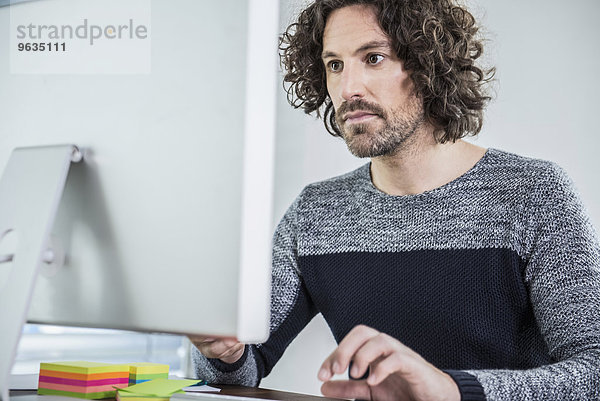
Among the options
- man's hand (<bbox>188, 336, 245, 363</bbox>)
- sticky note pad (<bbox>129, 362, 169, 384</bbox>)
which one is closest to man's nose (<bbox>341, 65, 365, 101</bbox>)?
man's hand (<bbox>188, 336, 245, 363</bbox>)

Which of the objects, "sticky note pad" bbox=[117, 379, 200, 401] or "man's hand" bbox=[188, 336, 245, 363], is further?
"man's hand" bbox=[188, 336, 245, 363]

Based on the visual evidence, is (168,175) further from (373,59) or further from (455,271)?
(373,59)

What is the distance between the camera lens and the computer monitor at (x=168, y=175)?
1.86ft

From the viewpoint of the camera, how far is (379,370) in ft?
2.14

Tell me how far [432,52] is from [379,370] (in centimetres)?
100

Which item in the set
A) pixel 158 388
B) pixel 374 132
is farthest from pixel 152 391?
pixel 374 132

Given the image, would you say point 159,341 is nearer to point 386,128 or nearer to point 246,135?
point 386,128

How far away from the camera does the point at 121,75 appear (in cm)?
64

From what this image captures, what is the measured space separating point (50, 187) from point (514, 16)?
5.41 feet

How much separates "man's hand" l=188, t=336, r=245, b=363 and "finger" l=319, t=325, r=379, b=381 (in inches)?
14.0

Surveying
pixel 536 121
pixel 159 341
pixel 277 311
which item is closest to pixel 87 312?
pixel 277 311

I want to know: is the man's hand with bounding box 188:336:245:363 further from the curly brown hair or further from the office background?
the office background

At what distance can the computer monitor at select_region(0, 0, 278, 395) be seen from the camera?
0.57 m

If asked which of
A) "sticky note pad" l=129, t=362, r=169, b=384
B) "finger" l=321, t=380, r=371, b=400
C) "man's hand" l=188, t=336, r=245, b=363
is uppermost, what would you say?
"man's hand" l=188, t=336, r=245, b=363
